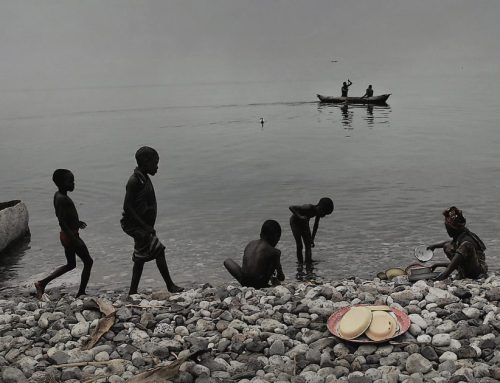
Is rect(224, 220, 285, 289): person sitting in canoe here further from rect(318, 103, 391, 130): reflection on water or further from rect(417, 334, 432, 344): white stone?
rect(318, 103, 391, 130): reflection on water

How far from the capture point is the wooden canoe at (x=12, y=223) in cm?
1420

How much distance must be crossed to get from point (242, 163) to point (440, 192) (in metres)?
12.6

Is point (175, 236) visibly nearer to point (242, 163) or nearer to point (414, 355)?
point (414, 355)

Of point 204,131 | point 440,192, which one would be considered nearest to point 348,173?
point 440,192

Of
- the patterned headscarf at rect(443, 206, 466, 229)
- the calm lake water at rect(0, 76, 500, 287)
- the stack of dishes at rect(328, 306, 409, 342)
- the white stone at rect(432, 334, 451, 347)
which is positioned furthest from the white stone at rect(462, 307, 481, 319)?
the calm lake water at rect(0, 76, 500, 287)

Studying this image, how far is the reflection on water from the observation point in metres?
53.0

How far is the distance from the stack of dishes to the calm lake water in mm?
5243

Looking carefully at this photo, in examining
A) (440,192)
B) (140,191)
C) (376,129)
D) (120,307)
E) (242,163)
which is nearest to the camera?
(120,307)

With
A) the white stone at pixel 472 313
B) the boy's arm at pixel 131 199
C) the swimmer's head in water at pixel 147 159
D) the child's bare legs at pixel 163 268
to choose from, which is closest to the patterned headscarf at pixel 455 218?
the white stone at pixel 472 313

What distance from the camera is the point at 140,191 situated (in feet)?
27.9

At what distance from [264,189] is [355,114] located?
40191mm

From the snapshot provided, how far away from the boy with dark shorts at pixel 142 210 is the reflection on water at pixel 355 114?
40.4m

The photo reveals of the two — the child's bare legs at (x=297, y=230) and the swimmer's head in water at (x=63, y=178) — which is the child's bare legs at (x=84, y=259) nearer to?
the swimmer's head in water at (x=63, y=178)

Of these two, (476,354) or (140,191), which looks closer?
(476,354)
